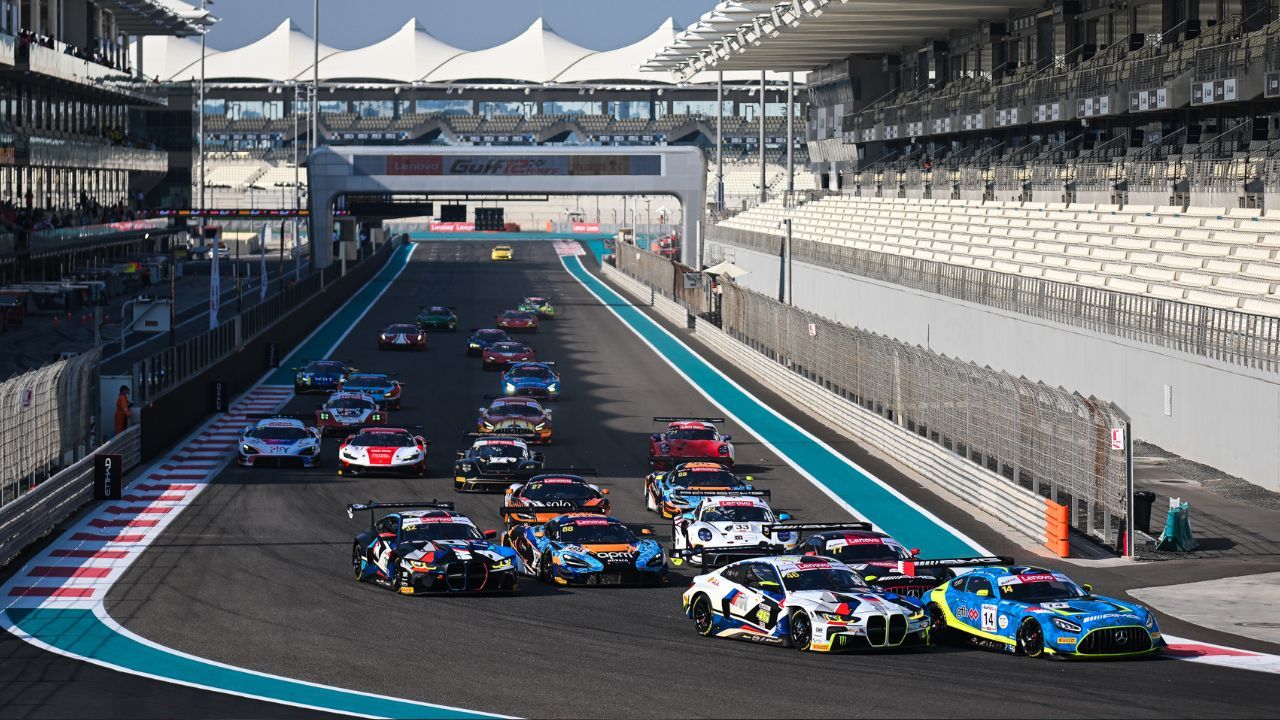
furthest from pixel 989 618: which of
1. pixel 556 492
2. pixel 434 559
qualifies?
pixel 556 492

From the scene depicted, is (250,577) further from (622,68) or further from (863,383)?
(622,68)

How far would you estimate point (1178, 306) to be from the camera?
121 feet

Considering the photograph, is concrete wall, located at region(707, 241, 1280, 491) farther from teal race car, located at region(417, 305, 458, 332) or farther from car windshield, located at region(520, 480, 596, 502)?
teal race car, located at region(417, 305, 458, 332)

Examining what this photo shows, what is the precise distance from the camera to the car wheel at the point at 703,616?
22.0m

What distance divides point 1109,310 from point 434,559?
833 inches

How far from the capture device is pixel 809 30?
81438 mm

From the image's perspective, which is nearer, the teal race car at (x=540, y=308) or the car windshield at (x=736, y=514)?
the car windshield at (x=736, y=514)

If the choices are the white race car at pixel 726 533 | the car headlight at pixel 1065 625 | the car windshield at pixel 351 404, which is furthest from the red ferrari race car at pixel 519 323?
the car headlight at pixel 1065 625

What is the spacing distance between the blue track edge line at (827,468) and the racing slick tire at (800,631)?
7909mm

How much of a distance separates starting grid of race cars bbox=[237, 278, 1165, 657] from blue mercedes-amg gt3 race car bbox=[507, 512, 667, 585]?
0.02 meters

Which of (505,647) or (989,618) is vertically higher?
(989,618)

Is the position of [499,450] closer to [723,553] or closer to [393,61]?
[723,553]

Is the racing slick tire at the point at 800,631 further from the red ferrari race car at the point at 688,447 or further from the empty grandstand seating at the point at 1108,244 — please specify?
the empty grandstand seating at the point at 1108,244

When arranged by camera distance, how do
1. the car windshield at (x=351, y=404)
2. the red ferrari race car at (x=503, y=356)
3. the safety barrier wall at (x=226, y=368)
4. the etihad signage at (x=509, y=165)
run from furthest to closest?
the etihad signage at (x=509, y=165) → the red ferrari race car at (x=503, y=356) → the car windshield at (x=351, y=404) → the safety barrier wall at (x=226, y=368)
